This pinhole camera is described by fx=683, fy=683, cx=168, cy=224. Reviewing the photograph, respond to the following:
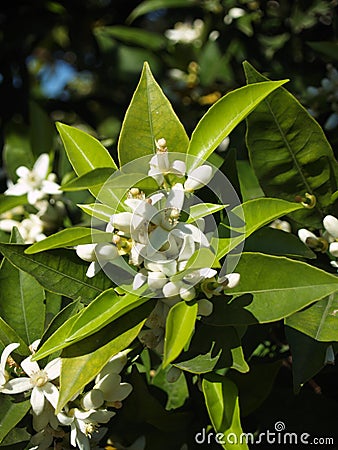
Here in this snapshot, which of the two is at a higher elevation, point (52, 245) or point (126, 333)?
point (52, 245)

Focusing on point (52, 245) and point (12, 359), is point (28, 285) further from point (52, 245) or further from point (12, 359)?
point (52, 245)

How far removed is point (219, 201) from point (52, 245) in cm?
31

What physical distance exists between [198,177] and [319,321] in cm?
30

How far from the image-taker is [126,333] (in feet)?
3.24

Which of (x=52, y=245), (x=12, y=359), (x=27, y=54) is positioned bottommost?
(x=27, y=54)

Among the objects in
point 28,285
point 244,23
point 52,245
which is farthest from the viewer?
point 244,23

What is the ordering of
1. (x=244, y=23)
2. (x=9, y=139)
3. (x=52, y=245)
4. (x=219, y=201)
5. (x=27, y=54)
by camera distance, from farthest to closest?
(x=27, y=54) → (x=244, y=23) → (x=9, y=139) → (x=219, y=201) → (x=52, y=245)

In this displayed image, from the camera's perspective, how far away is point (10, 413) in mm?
1116

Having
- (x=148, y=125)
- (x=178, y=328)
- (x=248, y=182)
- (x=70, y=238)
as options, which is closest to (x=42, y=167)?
(x=248, y=182)

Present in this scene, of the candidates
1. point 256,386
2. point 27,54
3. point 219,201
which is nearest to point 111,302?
point 219,201

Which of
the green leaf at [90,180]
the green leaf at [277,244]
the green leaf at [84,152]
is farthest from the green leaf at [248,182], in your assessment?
the green leaf at [90,180]

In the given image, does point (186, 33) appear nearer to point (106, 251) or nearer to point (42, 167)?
point (42, 167)

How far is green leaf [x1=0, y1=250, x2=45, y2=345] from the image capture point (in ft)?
3.97

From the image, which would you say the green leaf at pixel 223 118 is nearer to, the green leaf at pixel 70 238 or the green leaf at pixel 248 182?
the green leaf at pixel 70 238
